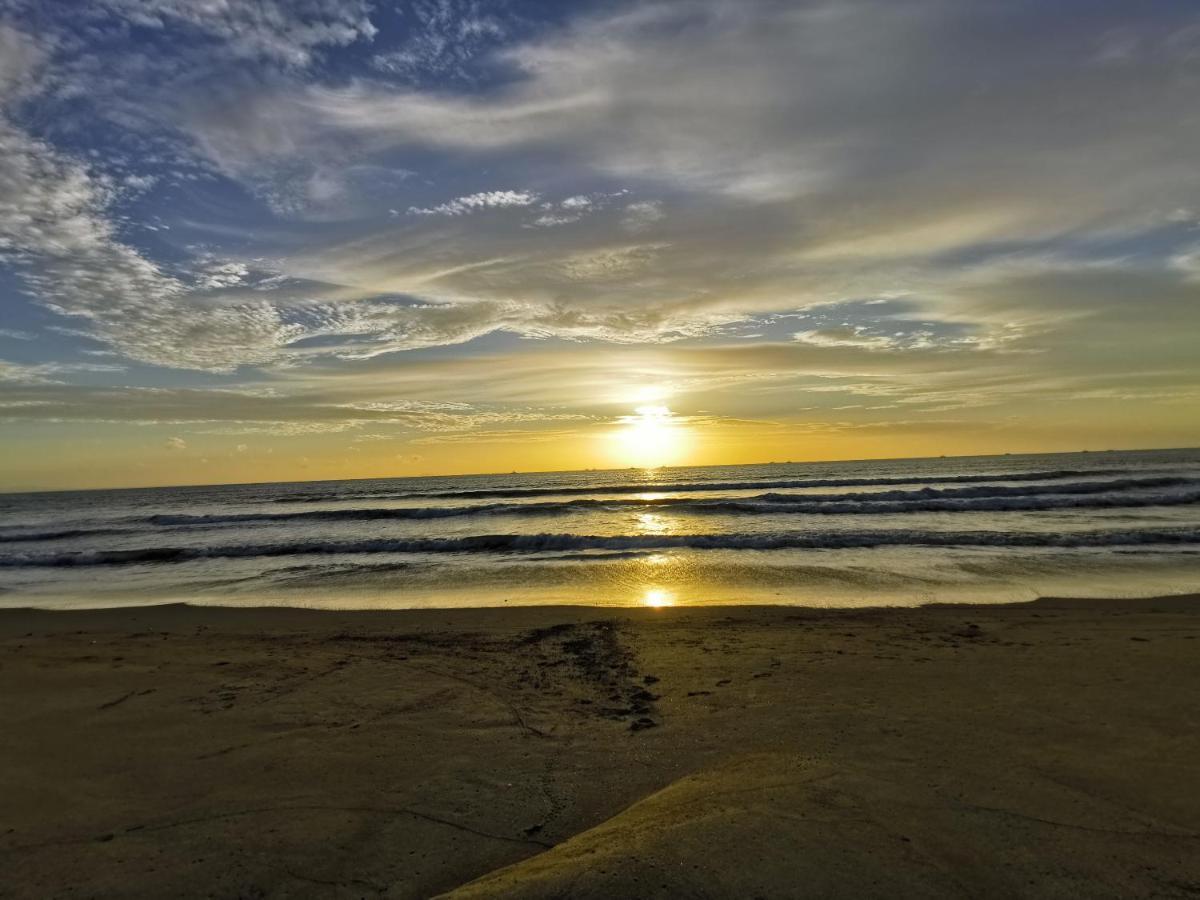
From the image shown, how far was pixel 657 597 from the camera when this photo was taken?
13.1m

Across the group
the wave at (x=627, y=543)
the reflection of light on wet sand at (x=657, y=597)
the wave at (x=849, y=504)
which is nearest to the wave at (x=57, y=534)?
the wave at (x=849, y=504)

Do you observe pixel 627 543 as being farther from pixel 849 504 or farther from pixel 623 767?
pixel 623 767

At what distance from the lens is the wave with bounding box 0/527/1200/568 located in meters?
19.3

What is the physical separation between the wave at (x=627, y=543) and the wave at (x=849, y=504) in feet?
31.4

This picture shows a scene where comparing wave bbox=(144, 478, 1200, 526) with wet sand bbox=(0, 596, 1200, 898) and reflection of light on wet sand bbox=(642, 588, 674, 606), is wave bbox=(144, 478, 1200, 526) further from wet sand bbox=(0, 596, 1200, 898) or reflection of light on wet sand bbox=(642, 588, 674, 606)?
wet sand bbox=(0, 596, 1200, 898)

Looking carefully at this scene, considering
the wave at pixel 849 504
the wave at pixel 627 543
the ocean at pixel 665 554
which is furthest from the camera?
the wave at pixel 849 504

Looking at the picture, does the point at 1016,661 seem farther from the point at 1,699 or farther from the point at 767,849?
the point at 1,699

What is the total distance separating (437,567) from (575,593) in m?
6.42

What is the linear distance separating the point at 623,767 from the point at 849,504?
98.6 feet

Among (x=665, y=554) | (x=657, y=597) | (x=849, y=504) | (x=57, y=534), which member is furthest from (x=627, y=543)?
(x=57, y=534)

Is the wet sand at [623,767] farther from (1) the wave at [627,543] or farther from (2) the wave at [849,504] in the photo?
(2) the wave at [849,504]

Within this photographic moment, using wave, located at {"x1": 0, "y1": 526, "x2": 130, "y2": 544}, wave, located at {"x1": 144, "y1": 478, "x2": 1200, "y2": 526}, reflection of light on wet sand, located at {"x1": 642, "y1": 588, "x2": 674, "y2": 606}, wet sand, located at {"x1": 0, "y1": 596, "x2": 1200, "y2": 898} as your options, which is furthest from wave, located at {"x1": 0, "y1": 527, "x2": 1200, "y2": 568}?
wet sand, located at {"x1": 0, "y1": 596, "x2": 1200, "y2": 898}

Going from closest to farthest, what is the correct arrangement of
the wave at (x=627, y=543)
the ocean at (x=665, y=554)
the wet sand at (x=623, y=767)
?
the wet sand at (x=623, y=767)
the ocean at (x=665, y=554)
the wave at (x=627, y=543)

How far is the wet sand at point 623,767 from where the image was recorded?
367 centimetres
